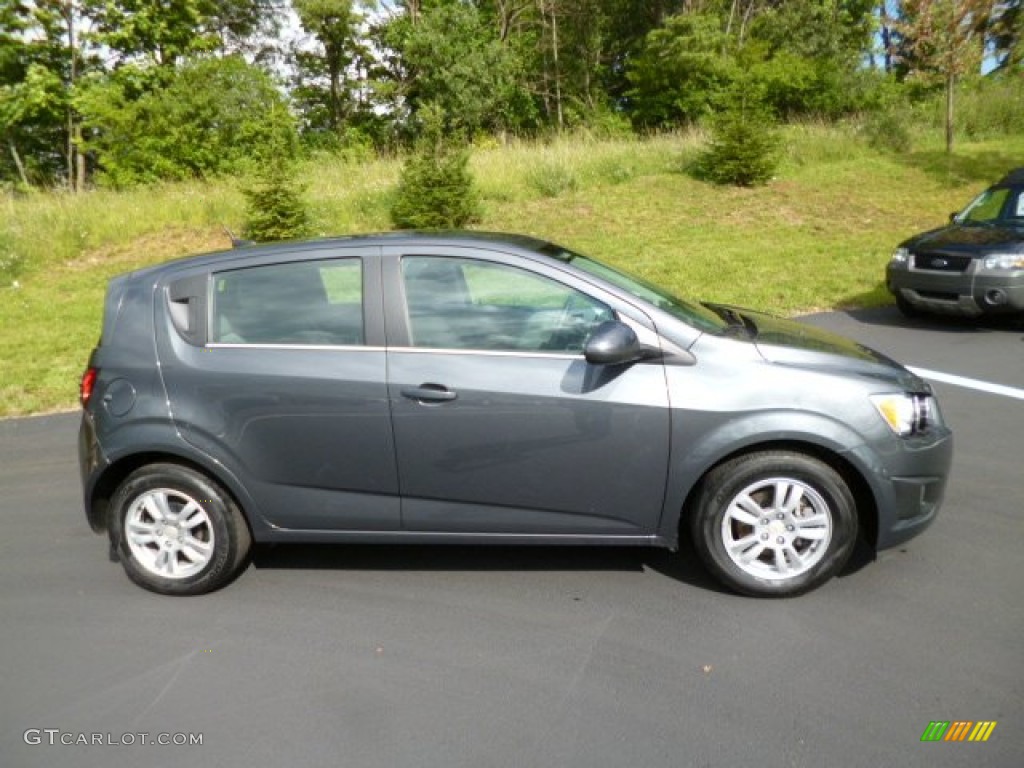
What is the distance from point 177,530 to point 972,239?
333 inches

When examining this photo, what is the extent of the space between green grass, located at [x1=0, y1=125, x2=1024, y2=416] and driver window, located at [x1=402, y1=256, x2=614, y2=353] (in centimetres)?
597

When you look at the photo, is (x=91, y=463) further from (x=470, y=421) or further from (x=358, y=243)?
(x=470, y=421)

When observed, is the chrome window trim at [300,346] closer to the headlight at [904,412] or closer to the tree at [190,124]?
the headlight at [904,412]

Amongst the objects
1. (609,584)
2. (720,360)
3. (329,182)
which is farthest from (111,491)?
(329,182)

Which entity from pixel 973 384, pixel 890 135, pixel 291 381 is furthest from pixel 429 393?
pixel 890 135

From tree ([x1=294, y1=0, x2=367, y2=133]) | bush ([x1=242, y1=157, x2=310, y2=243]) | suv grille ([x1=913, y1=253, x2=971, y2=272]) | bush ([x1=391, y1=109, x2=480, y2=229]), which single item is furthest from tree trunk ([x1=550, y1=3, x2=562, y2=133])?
suv grille ([x1=913, y1=253, x2=971, y2=272])

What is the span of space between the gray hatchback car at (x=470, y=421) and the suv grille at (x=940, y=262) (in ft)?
18.8

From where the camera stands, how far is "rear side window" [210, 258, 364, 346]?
3793 mm

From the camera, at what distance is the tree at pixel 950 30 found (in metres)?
17.9

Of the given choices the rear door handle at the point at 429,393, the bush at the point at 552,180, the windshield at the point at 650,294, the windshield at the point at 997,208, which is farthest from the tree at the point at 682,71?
the rear door handle at the point at 429,393

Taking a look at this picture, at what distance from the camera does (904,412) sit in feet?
11.9

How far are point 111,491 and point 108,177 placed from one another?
22980mm

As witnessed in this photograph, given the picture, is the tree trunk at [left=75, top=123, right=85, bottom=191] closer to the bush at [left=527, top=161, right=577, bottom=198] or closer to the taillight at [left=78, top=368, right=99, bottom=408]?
the bush at [left=527, top=161, right=577, bottom=198]
